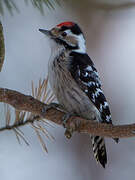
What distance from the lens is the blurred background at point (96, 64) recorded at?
392 cm

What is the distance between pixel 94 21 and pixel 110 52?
0.42 m

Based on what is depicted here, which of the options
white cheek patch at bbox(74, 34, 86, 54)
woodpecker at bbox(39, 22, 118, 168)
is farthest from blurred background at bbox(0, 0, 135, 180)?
woodpecker at bbox(39, 22, 118, 168)

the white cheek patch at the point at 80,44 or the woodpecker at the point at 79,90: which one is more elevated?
the white cheek patch at the point at 80,44

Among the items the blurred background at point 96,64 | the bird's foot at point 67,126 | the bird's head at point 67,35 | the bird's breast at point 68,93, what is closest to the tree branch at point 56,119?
the bird's foot at point 67,126

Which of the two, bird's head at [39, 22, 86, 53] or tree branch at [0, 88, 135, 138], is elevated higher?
bird's head at [39, 22, 86, 53]

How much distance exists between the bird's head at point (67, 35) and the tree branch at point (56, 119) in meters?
0.92

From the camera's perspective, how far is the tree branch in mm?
1762

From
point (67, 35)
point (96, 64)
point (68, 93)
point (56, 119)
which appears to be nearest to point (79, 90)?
point (68, 93)

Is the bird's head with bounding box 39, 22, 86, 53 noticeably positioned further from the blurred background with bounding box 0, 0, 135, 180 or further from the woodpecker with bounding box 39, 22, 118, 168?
the blurred background with bounding box 0, 0, 135, 180

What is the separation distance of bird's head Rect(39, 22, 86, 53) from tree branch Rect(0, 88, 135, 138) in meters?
0.92

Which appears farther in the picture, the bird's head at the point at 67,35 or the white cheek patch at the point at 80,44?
the white cheek patch at the point at 80,44

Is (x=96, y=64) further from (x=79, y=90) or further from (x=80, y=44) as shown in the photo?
(x=79, y=90)

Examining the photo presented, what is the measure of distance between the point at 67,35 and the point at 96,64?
163 cm

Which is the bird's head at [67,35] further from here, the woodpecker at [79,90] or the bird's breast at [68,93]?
the bird's breast at [68,93]
